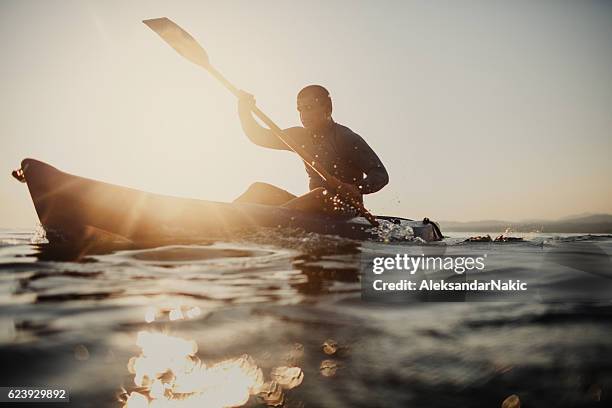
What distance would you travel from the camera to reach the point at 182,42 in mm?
6070

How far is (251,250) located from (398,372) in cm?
250

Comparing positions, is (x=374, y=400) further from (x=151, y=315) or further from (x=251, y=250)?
(x=251, y=250)

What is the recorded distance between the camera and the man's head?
640cm

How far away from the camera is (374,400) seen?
1.10 metres

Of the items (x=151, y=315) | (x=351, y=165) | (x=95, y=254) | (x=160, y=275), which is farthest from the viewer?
(x=351, y=165)

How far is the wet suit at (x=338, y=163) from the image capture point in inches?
234

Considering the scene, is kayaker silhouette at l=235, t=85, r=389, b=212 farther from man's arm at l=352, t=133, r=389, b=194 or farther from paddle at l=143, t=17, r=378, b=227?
paddle at l=143, t=17, r=378, b=227

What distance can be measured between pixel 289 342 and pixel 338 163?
5020mm

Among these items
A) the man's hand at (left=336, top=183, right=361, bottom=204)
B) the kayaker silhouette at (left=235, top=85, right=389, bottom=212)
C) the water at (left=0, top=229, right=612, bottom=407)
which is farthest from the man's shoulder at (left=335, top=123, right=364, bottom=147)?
the water at (left=0, top=229, right=612, bottom=407)

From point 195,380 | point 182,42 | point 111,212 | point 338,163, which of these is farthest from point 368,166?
point 195,380

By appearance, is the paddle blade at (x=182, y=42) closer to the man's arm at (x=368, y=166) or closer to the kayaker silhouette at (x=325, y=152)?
the kayaker silhouette at (x=325, y=152)

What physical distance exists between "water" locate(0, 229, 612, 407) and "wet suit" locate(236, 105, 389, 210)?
3.46 meters

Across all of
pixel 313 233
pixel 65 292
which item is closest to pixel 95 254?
pixel 65 292

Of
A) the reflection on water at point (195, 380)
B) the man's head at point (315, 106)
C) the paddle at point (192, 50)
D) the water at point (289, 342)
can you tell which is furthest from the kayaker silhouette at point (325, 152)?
the reflection on water at point (195, 380)
